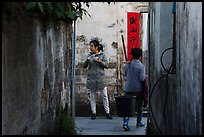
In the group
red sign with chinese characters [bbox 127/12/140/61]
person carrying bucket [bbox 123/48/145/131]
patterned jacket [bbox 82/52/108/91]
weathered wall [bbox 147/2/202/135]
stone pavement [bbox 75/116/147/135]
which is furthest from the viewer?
red sign with chinese characters [bbox 127/12/140/61]

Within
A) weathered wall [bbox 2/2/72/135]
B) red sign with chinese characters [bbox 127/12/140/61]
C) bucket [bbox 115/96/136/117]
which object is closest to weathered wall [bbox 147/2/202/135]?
bucket [bbox 115/96/136/117]

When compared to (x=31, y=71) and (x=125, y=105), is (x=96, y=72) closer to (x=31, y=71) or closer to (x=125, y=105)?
(x=125, y=105)

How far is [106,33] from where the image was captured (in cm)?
1225

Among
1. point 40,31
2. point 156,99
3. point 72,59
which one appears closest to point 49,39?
point 40,31

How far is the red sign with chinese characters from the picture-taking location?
12.0 meters

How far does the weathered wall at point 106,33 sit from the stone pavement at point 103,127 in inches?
36.7

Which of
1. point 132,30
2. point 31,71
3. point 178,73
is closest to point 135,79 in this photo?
point 132,30

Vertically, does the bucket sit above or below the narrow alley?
below

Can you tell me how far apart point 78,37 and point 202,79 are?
8.15 metres

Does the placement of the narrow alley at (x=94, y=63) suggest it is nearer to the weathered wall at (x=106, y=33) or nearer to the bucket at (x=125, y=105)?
the weathered wall at (x=106, y=33)

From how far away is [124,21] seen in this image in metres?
12.2

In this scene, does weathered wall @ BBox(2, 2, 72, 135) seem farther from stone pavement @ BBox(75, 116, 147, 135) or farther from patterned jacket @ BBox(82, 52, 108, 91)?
patterned jacket @ BBox(82, 52, 108, 91)

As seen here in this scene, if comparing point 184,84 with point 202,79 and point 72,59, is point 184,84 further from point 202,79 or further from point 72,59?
point 72,59

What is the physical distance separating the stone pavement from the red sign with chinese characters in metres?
2.02
